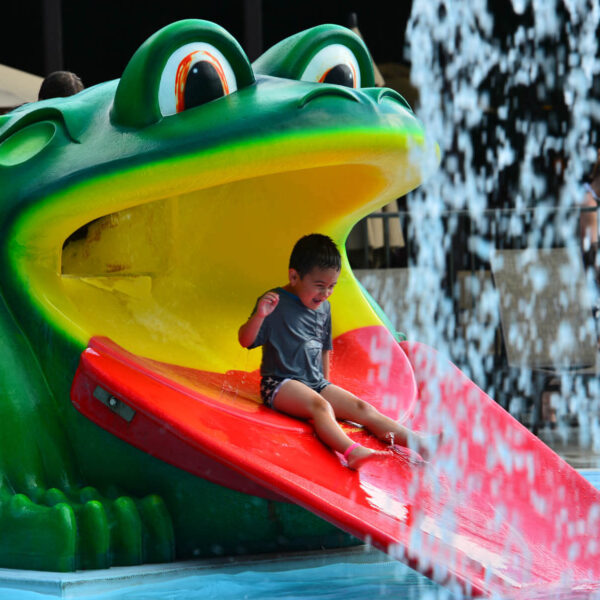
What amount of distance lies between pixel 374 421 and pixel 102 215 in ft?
3.03

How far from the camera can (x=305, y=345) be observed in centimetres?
310

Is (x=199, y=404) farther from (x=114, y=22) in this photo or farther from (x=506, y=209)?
(x=114, y=22)

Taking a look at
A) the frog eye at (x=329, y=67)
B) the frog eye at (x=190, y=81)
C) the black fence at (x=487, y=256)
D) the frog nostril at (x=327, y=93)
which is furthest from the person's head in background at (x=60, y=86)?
the black fence at (x=487, y=256)

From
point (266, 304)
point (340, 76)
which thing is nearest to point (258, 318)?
point (266, 304)

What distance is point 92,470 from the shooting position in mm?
2836

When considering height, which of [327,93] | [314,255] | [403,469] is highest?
[327,93]

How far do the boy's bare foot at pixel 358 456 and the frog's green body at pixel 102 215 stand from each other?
234 mm

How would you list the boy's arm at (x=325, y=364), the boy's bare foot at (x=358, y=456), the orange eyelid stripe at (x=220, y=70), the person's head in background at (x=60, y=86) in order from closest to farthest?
the boy's bare foot at (x=358, y=456)
the orange eyelid stripe at (x=220, y=70)
the boy's arm at (x=325, y=364)
the person's head in background at (x=60, y=86)

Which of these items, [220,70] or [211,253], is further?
[211,253]

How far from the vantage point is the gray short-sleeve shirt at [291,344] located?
3072mm

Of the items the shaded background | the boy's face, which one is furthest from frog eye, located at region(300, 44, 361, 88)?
the shaded background

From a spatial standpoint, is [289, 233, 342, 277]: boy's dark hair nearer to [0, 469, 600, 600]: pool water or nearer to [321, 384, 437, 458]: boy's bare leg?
[321, 384, 437, 458]: boy's bare leg

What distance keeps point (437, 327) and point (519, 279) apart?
0.63 metres

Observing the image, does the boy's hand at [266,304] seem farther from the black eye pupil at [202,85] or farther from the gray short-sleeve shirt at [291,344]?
the black eye pupil at [202,85]
